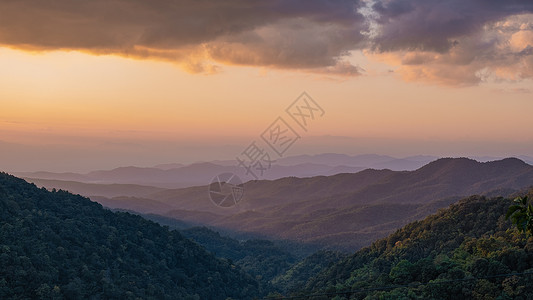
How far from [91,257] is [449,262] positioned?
39.8 m

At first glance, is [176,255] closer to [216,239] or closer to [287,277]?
[287,277]

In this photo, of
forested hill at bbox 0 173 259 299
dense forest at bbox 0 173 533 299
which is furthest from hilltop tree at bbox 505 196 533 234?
forested hill at bbox 0 173 259 299

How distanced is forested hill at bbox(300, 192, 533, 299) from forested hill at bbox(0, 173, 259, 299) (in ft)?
56.1

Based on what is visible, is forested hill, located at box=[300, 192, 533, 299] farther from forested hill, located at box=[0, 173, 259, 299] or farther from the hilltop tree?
forested hill, located at box=[0, 173, 259, 299]

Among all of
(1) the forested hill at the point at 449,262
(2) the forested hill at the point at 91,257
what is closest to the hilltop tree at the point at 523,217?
(1) the forested hill at the point at 449,262

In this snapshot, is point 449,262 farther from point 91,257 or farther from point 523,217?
point 91,257

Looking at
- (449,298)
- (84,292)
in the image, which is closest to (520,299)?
(449,298)

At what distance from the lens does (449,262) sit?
47.6m

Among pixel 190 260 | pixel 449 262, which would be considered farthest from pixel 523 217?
pixel 190 260

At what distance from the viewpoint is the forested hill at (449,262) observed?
39344mm

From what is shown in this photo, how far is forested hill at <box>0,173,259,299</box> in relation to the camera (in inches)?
1955

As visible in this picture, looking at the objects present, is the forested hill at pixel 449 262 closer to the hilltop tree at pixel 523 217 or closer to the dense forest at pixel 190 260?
the dense forest at pixel 190 260

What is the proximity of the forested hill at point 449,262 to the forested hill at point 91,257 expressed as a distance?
17.1 m

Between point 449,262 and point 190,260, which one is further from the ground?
point 449,262
